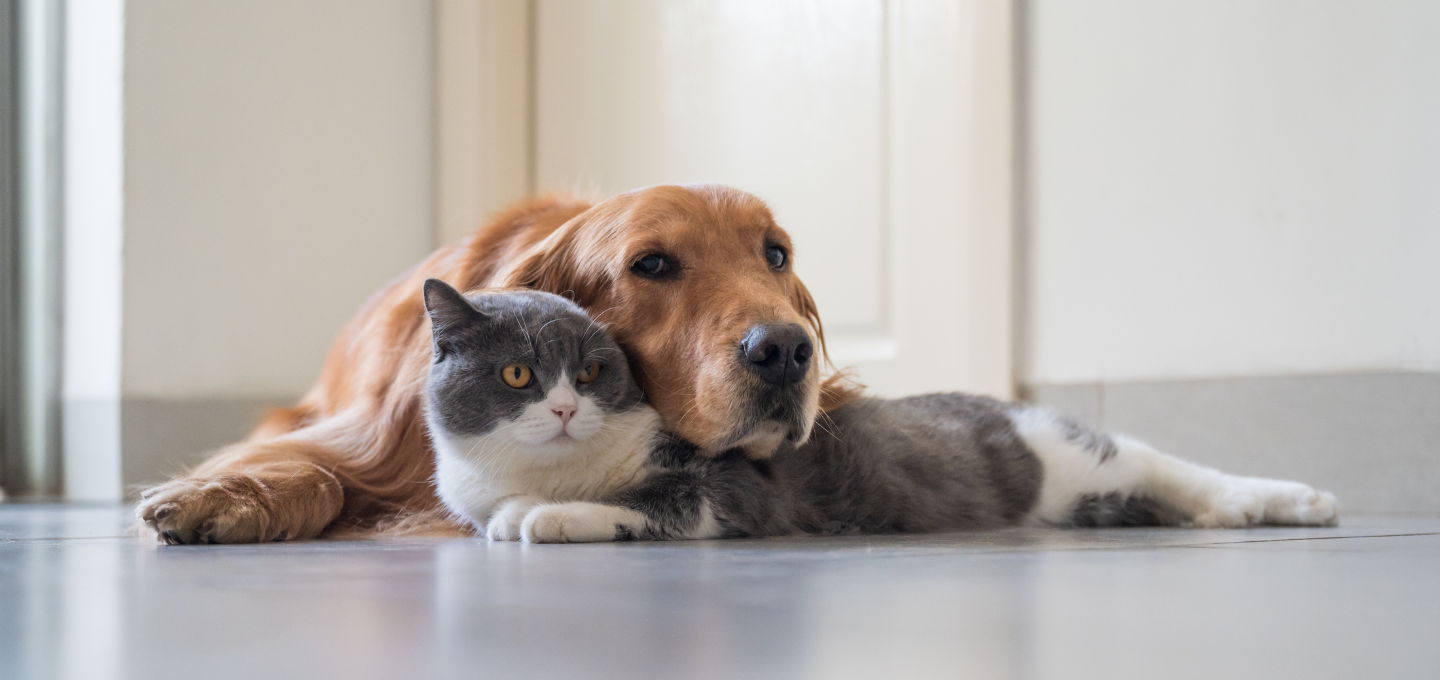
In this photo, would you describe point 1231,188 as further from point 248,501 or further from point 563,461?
point 248,501

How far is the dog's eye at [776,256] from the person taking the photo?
64.2 inches

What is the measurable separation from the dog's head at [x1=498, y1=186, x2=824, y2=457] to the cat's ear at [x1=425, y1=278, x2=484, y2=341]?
0.80 ft

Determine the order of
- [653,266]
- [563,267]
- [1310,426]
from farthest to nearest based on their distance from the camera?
[1310,426] < [563,267] < [653,266]

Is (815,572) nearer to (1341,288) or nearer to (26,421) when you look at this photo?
(1341,288)

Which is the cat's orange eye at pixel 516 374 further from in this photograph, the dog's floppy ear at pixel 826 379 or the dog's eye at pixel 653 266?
the dog's floppy ear at pixel 826 379

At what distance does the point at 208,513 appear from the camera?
55.9 inches

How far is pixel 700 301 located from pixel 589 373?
183 millimetres

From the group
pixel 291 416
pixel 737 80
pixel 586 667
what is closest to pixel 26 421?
pixel 291 416

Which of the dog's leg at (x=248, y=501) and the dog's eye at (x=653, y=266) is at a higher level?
the dog's eye at (x=653, y=266)

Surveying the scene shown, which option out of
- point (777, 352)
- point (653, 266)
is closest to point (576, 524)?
point (777, 352)

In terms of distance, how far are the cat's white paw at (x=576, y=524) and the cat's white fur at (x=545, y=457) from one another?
0.19ft

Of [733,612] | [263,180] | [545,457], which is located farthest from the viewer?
[263,180]

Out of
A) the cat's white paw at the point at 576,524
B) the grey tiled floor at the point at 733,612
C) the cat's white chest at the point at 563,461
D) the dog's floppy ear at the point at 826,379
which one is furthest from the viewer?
the dog's floppy ear at the point at 826,379

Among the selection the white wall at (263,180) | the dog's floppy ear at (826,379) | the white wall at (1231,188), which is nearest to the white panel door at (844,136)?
the white wall at (1231,188)
